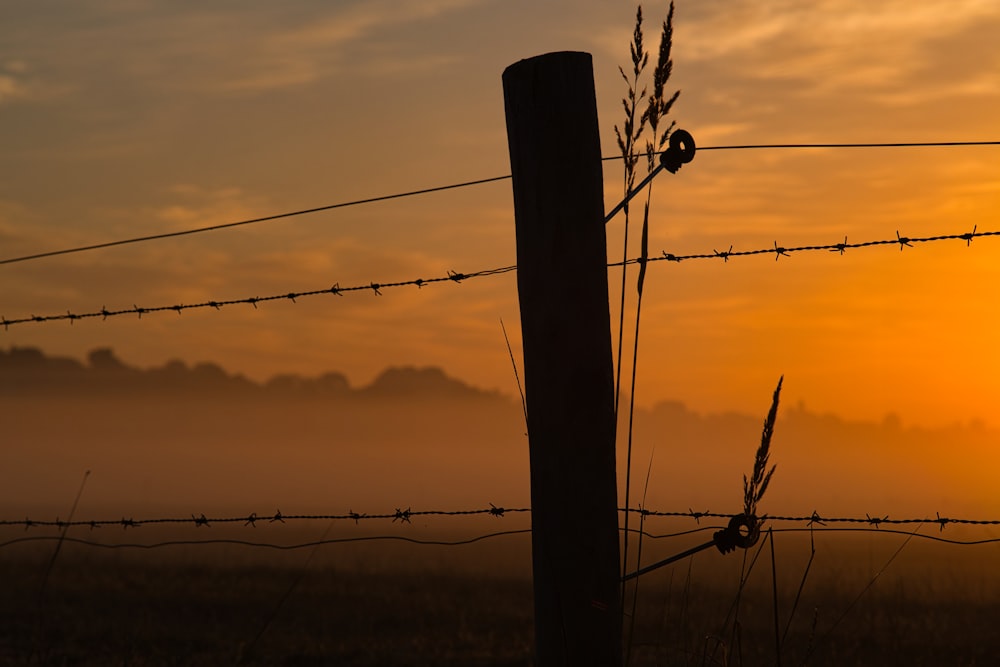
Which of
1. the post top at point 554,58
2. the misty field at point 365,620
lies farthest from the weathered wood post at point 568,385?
the misty field at point 365,620

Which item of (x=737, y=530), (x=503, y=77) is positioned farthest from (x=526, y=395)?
(x=503, y=77)

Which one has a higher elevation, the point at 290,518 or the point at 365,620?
the point at 290,518

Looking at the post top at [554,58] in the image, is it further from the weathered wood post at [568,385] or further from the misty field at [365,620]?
the misty field at [365,620]

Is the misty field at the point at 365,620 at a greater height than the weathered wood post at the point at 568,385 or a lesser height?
lesser

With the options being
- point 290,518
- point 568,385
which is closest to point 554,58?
point 568,385

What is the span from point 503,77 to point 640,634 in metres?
7.33

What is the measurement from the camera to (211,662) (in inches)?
280

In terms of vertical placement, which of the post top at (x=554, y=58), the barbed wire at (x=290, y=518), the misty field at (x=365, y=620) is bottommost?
the misty field at (x=365, y=620)

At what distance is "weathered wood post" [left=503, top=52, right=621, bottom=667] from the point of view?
9.50 ft

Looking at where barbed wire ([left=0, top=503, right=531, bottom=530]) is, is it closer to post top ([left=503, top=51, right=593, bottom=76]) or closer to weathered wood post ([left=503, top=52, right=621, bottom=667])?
weathered wood post ([left=503, top=52, right=621, bottom=667])

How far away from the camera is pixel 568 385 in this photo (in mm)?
2889

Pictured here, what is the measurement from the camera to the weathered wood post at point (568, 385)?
2895 millimetres

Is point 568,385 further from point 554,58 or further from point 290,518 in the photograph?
point 290,518

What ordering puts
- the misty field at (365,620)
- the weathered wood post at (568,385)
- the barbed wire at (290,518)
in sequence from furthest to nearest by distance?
the misty field at (365,620) → the barbed wire at (290,518) → the weathered wood post at (568,385)
